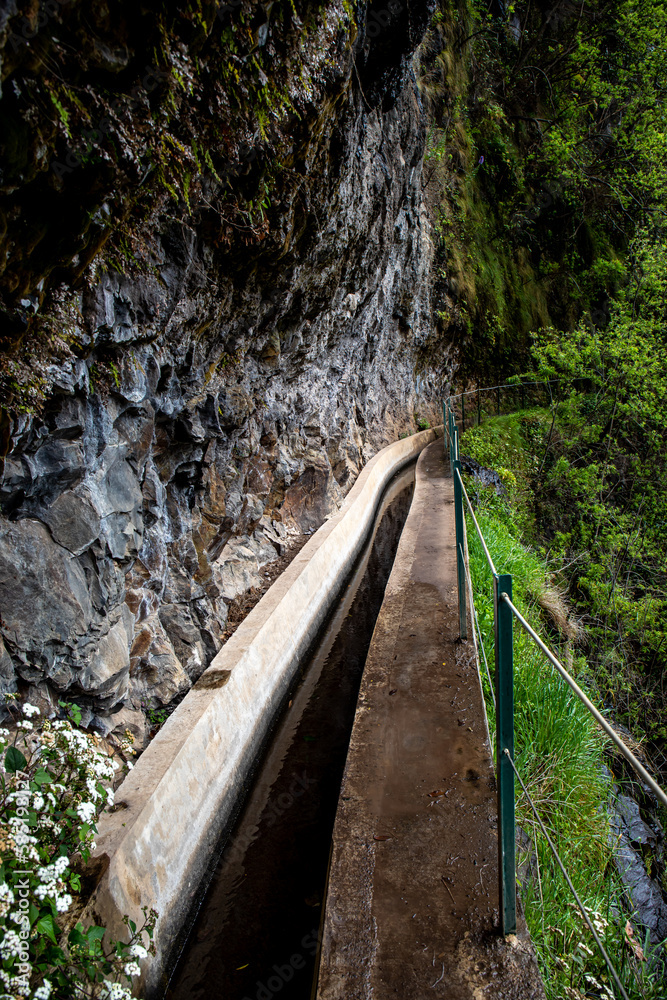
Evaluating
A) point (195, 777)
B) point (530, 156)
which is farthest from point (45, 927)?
point (530, 156)

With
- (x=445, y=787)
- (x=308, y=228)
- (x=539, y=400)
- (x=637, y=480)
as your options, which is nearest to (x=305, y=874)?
(x=445, y=787)

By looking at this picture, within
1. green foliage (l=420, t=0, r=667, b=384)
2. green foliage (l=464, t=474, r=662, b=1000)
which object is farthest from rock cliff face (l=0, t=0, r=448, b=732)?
green foliage (l=420, t=0, r=667, b=384)

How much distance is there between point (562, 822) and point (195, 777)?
2476 millimetres

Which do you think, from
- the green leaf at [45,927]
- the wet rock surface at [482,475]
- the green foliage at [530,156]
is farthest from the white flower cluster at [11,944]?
the green foliage at [530,156]

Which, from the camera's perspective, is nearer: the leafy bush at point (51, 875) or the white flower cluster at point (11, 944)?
the white flower cluster at point (11, 944)

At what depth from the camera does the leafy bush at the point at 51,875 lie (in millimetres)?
1831

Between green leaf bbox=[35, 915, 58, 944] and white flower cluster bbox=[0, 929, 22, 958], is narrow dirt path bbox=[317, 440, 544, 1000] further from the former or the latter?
white flower cluster bbox=[0, 929, 22, 958]

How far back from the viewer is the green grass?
2.62m

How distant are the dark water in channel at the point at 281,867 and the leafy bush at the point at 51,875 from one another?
2.88 ft

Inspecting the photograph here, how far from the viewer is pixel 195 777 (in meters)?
3.81

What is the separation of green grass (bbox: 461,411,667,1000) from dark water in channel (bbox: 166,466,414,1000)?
1.36 meters

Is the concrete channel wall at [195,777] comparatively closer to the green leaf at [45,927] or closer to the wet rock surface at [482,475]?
the green leaf at [45,927]

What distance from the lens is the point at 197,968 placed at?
3217 millimetres

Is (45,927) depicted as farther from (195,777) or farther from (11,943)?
(195,777)
